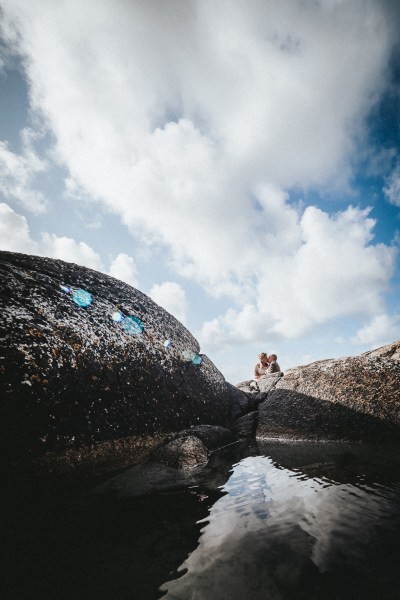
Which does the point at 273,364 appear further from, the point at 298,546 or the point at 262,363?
the point at 298,546

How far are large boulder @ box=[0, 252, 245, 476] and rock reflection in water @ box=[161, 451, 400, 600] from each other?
5.68 feet

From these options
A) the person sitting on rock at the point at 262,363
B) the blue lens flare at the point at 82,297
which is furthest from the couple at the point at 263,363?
the blue lens flare at the point at 82,297

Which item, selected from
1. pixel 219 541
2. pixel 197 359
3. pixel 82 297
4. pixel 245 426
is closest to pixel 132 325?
pixel 82 297

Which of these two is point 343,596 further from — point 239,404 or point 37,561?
point 239,404

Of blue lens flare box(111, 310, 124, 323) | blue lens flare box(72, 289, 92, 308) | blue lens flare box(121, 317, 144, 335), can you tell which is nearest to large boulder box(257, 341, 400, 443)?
blue lens flare box(121, 317, 144, 335)

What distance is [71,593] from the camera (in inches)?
59.4

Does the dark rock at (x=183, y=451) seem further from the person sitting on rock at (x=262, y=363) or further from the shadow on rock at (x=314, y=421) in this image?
the person sitting on rock at (x=262, y=363)

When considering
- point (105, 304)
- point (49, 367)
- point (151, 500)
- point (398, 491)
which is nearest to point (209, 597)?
point (151, 500)

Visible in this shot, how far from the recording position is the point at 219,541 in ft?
6.36

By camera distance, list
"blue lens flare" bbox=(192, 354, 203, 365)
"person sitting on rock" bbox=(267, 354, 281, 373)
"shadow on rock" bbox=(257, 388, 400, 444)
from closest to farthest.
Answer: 1. "shadow on rock" bbox=(257, 388, 400, 444)
2. "blue lens flare" bbox=(192, 354, 203, 365)
3. "person sitting on rock" bbox=(267, 354, 281, 373)

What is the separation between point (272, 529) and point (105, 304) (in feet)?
11.4

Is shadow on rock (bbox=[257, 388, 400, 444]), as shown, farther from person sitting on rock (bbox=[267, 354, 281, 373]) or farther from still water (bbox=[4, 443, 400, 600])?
person sitting on rock (bbox=[267, 354, 281, 373])

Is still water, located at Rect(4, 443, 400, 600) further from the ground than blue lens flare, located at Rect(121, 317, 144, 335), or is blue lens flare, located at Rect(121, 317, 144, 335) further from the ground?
blue lens flare, located at Rect(121, 317, 144, 335)

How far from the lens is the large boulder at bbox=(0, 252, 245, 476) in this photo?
9.61ft
